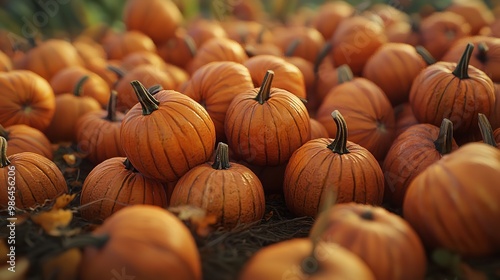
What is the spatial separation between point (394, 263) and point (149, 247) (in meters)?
0.94

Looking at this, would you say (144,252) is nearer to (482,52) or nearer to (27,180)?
(27,180)

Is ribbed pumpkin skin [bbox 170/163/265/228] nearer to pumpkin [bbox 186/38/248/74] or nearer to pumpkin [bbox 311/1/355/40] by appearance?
pumpkin [bbox 186/38/248/74]

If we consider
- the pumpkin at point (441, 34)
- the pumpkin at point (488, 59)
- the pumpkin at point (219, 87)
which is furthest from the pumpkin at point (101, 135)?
the pumpkin at point (441, 34)

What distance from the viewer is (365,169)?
8.40 ft

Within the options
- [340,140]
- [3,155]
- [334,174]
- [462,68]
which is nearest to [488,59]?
[462,68]

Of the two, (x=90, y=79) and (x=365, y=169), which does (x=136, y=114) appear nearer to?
(x=365, y=169)

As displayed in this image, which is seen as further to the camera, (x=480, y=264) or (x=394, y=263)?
(x=480, y=264)

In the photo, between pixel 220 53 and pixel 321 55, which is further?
pixel 321 55

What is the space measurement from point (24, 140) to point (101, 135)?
49 cm

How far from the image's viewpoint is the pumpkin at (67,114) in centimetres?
373

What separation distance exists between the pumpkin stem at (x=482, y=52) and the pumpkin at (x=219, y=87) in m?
1.64

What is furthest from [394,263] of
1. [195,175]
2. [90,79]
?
[90,79]

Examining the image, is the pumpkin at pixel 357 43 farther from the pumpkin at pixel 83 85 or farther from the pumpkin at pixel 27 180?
the pumpkin at pixel 27 180

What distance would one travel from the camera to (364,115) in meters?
3.13
